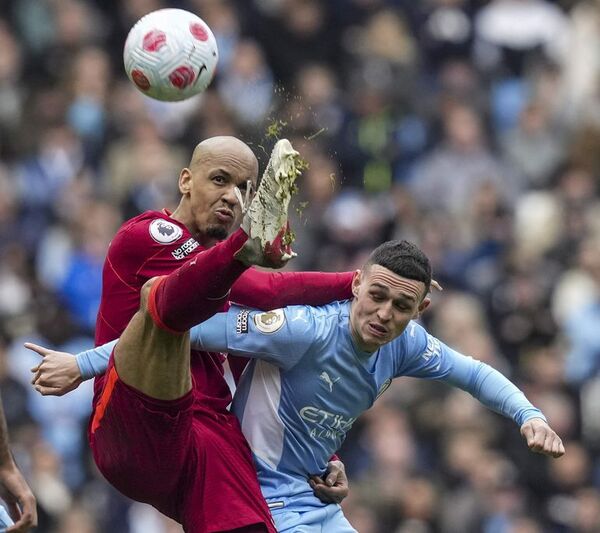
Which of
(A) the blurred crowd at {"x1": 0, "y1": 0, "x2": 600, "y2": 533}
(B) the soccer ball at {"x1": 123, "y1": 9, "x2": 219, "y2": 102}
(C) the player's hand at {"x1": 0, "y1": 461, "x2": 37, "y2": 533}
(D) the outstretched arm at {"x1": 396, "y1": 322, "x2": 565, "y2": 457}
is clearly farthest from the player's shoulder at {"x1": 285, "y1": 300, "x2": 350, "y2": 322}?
(A) the blurred crowd at {"x1": 0, "y1": 0, "x2": 600, "y2": 533}

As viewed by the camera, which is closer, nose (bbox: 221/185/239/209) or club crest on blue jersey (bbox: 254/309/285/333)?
club crest on blue jersey (bbox: 254/309/285/333)

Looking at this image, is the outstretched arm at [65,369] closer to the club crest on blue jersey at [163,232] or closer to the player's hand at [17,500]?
the player's hand at [17,500]

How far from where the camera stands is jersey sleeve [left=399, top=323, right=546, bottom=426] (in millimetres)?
7879

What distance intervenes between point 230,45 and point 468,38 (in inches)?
97.5

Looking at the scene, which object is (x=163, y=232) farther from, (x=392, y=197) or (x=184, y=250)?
(x=392, y=197)

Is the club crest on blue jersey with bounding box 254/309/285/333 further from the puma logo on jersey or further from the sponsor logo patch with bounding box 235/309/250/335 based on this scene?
the puma logo on jersey

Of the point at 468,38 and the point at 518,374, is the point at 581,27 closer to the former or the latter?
the point at 468,38

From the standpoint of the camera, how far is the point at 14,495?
7.24 metres

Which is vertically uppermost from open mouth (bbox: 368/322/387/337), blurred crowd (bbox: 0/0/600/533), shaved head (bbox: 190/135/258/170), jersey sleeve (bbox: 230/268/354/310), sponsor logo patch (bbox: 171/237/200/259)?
shaved head (bbox: 190/135/258/170)

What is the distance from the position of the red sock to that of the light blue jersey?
439mm

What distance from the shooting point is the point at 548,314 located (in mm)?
14148

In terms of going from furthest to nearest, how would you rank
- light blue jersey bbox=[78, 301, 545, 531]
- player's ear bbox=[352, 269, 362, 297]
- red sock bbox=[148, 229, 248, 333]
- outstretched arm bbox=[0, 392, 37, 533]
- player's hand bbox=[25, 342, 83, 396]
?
player's ear bbox=[352, 269, 362, 297] < light blue jersey bbox=[78, 301, 545, 531] < player's hand bbox=[25, 342, 83, 396] < outstretched arm bbox=[0, 392, 37, 533] < red sock bbox=[148, 229, 248, 333]

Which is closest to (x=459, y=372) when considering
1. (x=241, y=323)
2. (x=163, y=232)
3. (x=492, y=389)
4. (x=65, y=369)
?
(x=492, y=389)

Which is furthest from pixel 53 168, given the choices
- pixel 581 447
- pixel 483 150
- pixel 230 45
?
pixel 581 447
